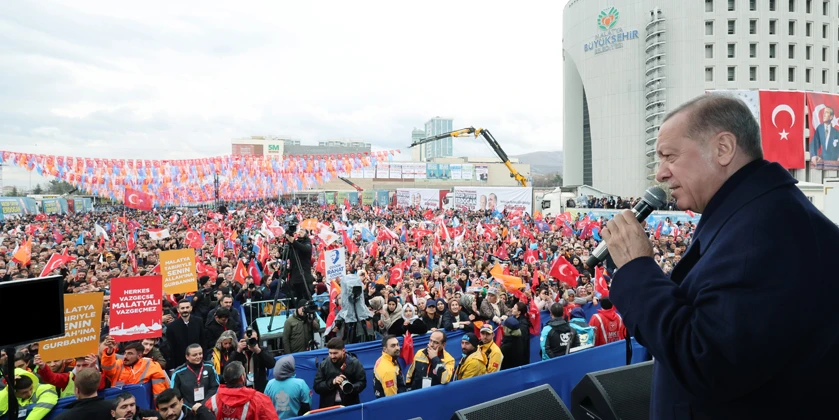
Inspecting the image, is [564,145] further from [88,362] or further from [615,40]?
[88,362]

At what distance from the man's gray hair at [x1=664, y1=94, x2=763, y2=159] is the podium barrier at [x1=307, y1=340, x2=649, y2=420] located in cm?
403

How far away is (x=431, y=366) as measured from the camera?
5957 millimetres

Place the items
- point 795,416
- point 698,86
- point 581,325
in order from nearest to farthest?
point 795,416 → point 581,325 → point 698,86

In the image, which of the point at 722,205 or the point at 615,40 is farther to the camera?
the point at 615,40

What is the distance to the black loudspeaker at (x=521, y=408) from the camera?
341 cm

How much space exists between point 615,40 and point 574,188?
65.5 ft

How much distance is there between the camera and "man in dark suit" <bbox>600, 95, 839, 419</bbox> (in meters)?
1.13

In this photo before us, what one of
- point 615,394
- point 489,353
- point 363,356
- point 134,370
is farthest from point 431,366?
point 134,370

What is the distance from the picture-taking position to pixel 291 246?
33.4 feet

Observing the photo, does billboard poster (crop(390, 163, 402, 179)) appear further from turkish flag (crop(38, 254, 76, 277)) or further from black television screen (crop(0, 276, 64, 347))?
black television screen (crop(0, 276, 64, 347))

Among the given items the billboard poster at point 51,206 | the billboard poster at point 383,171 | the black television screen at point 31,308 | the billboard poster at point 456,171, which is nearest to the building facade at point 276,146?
the billboard poster at point 383,171

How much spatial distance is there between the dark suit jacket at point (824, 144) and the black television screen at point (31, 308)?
5812 cm

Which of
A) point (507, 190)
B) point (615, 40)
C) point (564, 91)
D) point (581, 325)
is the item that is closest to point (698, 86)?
point (615, 40)

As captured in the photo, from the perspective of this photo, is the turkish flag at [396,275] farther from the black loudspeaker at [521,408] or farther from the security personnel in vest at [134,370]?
the black loudspeaker at [521,408]
